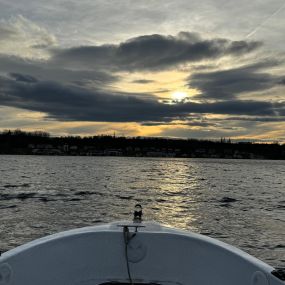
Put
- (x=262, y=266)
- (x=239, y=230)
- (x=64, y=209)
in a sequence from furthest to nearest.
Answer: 1. (x=64, y=209)
2. (x=239, y=230)
3. (x=262, y=266)

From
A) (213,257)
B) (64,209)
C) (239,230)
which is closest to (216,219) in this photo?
(239,230)

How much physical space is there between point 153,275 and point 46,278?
113 centimetres

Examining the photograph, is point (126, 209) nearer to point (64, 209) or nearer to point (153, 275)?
point (64, 209)

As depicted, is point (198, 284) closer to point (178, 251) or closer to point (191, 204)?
point (178, 251)

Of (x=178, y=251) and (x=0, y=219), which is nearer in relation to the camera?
(x=178, y=251)

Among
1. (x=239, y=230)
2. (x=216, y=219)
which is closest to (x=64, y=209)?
(x=216, y=219)

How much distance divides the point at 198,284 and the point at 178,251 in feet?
1.31

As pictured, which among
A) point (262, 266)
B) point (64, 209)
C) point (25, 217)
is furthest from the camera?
point (64, 209)

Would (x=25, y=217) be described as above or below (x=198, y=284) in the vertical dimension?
below

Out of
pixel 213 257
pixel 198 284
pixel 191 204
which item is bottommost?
pixel 191 204

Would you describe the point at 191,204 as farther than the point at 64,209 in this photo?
Yes

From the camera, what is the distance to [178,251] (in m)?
4.49

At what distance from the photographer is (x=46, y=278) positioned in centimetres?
432

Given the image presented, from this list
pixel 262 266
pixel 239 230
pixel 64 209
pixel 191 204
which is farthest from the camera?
pixel 191 204
